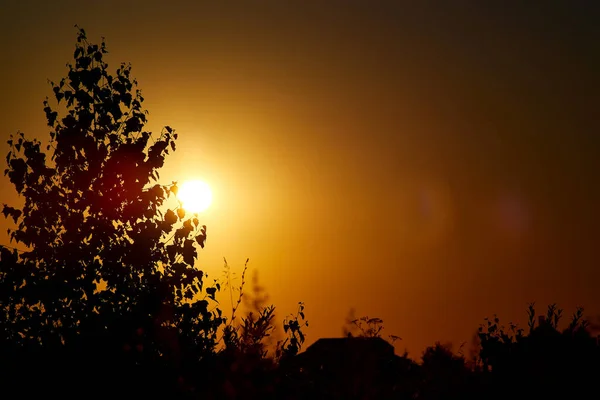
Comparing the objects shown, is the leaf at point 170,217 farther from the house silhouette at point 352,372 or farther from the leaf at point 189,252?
the house silhouette at point 352,372

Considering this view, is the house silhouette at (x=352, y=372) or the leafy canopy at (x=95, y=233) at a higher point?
the leafy canopy at (x=95, y=233)

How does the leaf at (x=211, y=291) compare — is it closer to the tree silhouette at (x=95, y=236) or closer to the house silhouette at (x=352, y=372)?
the tree silhouette at (x=95, y=236)

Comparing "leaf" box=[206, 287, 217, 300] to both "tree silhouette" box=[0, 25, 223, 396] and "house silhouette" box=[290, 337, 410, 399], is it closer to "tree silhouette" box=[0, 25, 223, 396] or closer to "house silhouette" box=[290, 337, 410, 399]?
"tree silhouette" box=[0, 25, 223, 396]

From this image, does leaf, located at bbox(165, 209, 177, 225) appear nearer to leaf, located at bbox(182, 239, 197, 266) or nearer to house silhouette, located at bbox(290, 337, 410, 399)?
leaf, located at bbox(182, 239, 197, 266)

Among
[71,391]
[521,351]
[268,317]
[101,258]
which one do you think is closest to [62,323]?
[101,258]

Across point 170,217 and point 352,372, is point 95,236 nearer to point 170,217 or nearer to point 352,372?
point 170,217

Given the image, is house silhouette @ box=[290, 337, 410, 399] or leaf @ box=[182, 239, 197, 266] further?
leaf @ box=[182, 239, 197, 266]

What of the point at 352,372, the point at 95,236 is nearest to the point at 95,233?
the point at 95,236

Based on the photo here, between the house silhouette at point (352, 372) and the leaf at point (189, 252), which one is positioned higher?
the leaf at point (189, 252)

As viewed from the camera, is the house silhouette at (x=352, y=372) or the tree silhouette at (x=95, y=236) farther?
the tree silhouette at (x=95, y=236)

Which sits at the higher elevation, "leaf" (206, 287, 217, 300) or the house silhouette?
"leaf" (206, 287, 217, 300)

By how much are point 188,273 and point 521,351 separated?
7669 millimetres

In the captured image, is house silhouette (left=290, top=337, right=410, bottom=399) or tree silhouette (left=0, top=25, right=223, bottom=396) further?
tree silhouette (left=0, top=25, right=223, bottom=396)

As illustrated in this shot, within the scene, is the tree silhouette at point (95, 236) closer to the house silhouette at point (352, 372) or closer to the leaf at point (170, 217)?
the leaf at point (170, 217)
